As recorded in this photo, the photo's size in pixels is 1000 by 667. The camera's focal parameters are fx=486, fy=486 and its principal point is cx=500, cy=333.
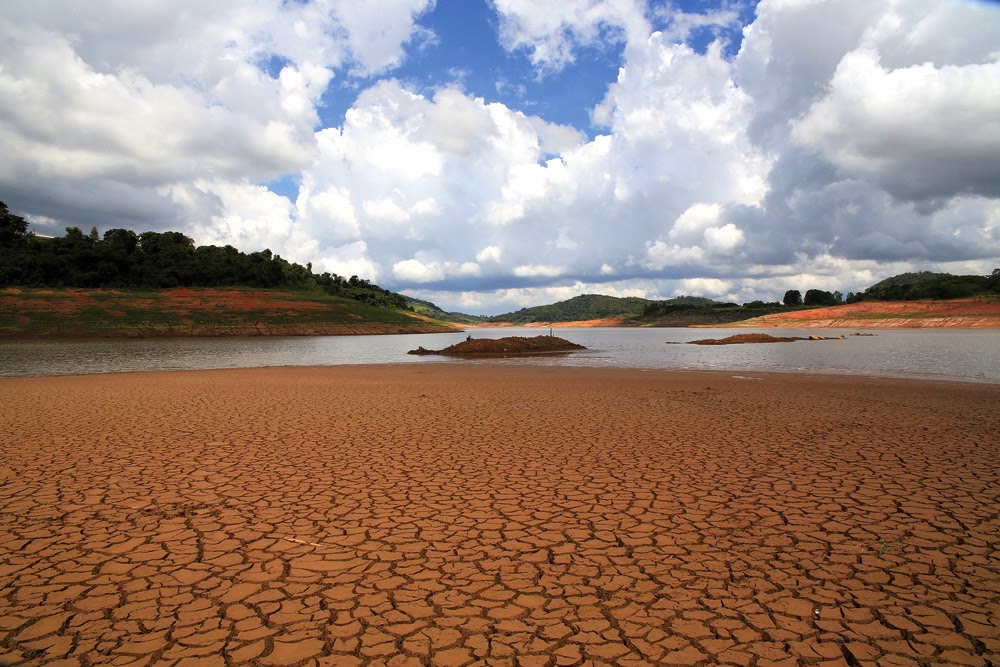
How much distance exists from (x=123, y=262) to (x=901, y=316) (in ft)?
468

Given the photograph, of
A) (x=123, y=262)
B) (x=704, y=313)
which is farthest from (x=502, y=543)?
(x=704, y=313)

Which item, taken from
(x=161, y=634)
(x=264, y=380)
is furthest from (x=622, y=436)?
(x=264, y=380)

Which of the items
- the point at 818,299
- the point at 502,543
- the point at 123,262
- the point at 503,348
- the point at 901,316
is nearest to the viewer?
the point at 502,543

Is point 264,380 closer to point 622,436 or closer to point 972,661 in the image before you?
point 622,436

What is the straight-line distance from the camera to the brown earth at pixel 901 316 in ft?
277

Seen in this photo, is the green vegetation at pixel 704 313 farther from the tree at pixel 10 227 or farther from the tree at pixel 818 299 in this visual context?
the tree at pixel 10 227

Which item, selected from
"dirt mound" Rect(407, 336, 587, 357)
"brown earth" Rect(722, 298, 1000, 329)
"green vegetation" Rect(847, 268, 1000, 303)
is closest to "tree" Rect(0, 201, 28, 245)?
"dirt mound" Rect(407, 336, 587, 357)

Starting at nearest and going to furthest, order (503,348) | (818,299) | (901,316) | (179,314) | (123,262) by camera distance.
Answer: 1. (503,348)
2. (179,314)
3. (123,262)
4. (901,316)
5. (818,299)

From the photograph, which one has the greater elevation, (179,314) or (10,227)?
(10,227)

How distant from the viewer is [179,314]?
231 ft

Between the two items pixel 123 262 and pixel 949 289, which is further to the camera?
pixel 949 289

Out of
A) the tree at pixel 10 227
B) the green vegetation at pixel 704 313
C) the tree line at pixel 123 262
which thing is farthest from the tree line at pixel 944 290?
the tree at pixel 10 227

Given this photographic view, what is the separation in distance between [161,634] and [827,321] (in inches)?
5230

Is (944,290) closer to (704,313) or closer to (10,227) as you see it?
(704,313)
